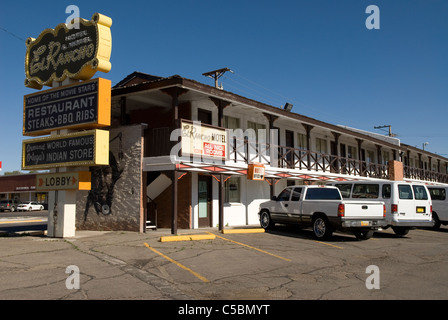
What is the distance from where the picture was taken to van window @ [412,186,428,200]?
15802mm

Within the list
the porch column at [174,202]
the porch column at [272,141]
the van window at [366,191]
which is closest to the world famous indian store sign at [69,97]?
the porch column at [174,202]

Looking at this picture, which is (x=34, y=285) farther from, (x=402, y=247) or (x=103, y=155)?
(x=402, y=247)

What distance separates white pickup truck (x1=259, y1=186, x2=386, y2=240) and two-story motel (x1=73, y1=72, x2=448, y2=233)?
2.42 m

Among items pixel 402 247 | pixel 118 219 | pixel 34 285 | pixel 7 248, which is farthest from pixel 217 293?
pixel 118 219

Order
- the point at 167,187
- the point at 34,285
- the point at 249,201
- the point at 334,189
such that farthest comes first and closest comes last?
1. the point at 249,201
2. the point at 167,187
3. the point at 334,189
4. the point at 34,285

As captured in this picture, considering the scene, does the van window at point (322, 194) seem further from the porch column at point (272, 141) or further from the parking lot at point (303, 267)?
the porch column at point (272, 141)

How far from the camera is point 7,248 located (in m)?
11.5

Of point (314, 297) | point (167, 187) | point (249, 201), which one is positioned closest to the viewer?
point (314, 297)

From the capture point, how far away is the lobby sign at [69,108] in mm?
13344

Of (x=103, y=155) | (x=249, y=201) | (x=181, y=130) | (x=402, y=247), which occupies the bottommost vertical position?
(x=402, y=247)

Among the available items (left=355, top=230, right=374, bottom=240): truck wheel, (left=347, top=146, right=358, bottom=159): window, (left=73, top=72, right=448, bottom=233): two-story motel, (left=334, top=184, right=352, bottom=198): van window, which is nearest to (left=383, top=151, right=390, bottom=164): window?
(left=347, top=146, right=358, bottom=159): window

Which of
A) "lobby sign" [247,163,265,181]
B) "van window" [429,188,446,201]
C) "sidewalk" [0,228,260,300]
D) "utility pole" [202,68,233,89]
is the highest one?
"utility pole" [202,68,233,89]

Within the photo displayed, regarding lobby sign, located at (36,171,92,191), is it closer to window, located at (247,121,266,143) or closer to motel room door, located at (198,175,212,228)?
motel room door, located at (198,175,212,228)
